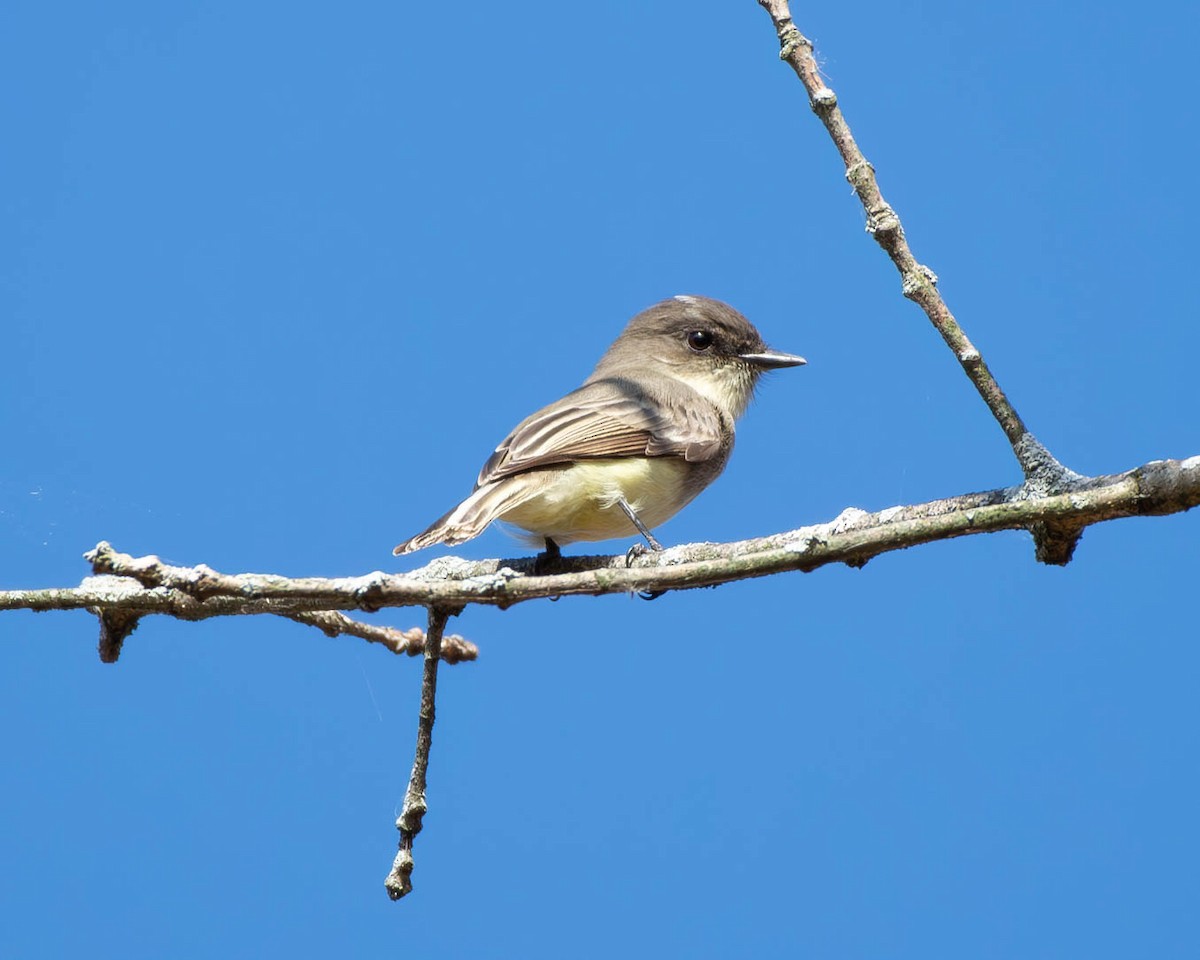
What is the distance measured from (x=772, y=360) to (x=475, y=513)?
8.12ft

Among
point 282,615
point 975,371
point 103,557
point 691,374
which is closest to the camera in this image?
point 103,557

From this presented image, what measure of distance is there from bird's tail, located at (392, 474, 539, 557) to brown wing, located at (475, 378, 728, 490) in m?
0.07

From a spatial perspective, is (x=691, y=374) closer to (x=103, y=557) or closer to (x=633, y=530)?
(x=633, y=530)

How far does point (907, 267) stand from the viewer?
330cm

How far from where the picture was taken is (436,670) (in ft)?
11.1

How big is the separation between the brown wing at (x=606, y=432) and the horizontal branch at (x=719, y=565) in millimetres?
1853

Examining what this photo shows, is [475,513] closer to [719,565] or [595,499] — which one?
[595,499]

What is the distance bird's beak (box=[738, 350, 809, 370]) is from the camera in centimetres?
679

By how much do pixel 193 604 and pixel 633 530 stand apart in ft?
7.33

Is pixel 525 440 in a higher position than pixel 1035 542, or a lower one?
higher

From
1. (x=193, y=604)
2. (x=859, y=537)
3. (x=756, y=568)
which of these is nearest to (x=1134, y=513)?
(x=859, y=537)

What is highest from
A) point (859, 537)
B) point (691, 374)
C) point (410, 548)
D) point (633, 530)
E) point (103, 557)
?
point (691, 374)

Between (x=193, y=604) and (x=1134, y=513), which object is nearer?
(x=1134, y=513)

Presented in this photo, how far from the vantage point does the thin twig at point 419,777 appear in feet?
10.3
